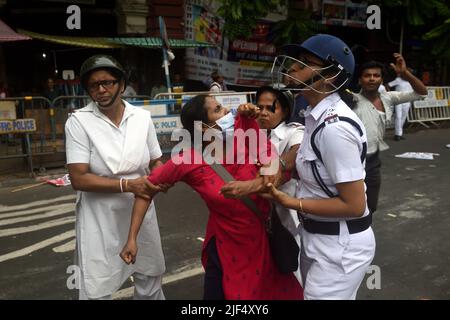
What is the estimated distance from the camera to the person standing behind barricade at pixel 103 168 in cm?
263

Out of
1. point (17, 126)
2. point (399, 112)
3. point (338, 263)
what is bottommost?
point (338, 263)

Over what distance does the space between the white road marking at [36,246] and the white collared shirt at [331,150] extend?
362 centimetres

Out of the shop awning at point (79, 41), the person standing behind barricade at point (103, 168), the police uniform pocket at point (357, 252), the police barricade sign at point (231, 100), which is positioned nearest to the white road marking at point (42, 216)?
the person standing behind barricade at point (103, 168)

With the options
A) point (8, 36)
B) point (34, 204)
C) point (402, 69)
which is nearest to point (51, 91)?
point (8, 36)

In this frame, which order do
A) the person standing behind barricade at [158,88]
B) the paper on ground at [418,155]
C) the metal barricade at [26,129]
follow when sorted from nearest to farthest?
the metal barricade at [26,129] < the paper on ground at [418,155] < the person standing behind barricade at [158,88]

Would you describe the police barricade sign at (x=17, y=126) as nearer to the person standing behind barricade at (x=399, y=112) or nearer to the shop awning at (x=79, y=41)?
the shop awning at (x=79, y=41)

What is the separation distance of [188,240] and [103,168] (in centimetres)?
250

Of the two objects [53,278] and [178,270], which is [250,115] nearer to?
[178,270]

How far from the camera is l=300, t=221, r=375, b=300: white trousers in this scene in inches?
83.0

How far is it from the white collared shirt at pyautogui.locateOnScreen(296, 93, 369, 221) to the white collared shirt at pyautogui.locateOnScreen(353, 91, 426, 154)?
192cm

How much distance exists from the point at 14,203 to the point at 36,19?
839 cm

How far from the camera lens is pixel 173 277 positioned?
13.6 ft

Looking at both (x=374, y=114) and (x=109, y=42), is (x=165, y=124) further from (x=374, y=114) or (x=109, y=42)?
(x=374, y=114)

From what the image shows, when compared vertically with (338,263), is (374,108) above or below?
above
